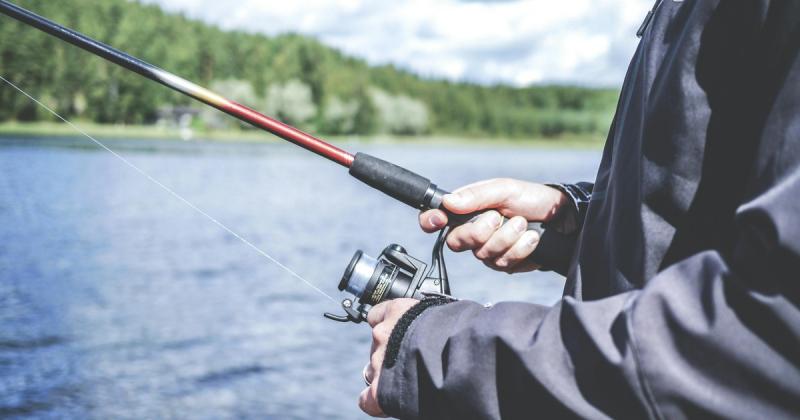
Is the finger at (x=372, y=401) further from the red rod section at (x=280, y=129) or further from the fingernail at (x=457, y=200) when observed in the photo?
the red rod section at (x=280, y=129)

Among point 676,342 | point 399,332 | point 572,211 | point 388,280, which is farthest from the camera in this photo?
point 572,211

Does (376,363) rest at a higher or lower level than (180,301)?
higher

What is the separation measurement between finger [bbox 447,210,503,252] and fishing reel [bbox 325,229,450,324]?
0.17 ft

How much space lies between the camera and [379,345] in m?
1.50

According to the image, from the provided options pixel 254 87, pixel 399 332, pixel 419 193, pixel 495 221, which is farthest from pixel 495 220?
pixel 254 87

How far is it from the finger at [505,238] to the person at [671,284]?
351 mm

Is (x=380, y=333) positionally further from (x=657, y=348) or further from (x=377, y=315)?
(x=657, y=348)

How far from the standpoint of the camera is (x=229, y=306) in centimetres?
806

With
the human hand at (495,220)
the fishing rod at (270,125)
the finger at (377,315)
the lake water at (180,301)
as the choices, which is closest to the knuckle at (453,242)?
the human hand at (495,220)

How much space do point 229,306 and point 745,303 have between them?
7.47 metres

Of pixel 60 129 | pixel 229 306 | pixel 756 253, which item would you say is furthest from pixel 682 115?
pixel 60 129

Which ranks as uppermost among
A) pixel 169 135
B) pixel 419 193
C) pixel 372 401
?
pixel 419 193

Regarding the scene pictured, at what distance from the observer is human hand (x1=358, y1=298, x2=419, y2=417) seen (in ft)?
4.87

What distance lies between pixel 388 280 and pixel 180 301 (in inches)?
259
